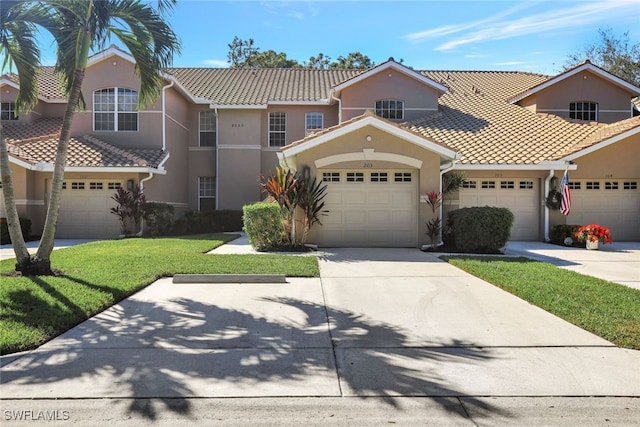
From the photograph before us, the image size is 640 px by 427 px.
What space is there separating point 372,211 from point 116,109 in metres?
12.6

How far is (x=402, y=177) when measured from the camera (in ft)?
48.5

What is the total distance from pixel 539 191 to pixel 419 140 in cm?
605

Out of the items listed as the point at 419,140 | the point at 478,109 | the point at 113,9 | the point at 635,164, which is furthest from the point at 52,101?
the point at 635,164

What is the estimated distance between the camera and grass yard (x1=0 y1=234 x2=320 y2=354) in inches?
241

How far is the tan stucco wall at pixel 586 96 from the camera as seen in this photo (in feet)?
70.0

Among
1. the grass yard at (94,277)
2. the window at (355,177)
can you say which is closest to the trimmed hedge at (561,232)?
the window at (355,177)

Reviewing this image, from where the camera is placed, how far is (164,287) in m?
8.73

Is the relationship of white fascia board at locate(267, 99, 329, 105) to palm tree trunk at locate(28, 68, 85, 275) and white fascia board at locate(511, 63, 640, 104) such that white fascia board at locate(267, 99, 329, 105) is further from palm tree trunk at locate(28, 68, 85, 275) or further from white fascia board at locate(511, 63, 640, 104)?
palm tree trunk at locate(28, 68, 85, 275)

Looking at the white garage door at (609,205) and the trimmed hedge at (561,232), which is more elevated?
the white garage door at (609,205)

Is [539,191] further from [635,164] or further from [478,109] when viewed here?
[478,109]

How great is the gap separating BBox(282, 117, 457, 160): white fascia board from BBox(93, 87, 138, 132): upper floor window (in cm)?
981

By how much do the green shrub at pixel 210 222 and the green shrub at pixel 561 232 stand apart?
12.7m

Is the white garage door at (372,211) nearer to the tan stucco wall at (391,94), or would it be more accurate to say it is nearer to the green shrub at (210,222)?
the tan stucco wall at (391,94)

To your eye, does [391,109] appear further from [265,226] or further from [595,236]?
[265,226]
